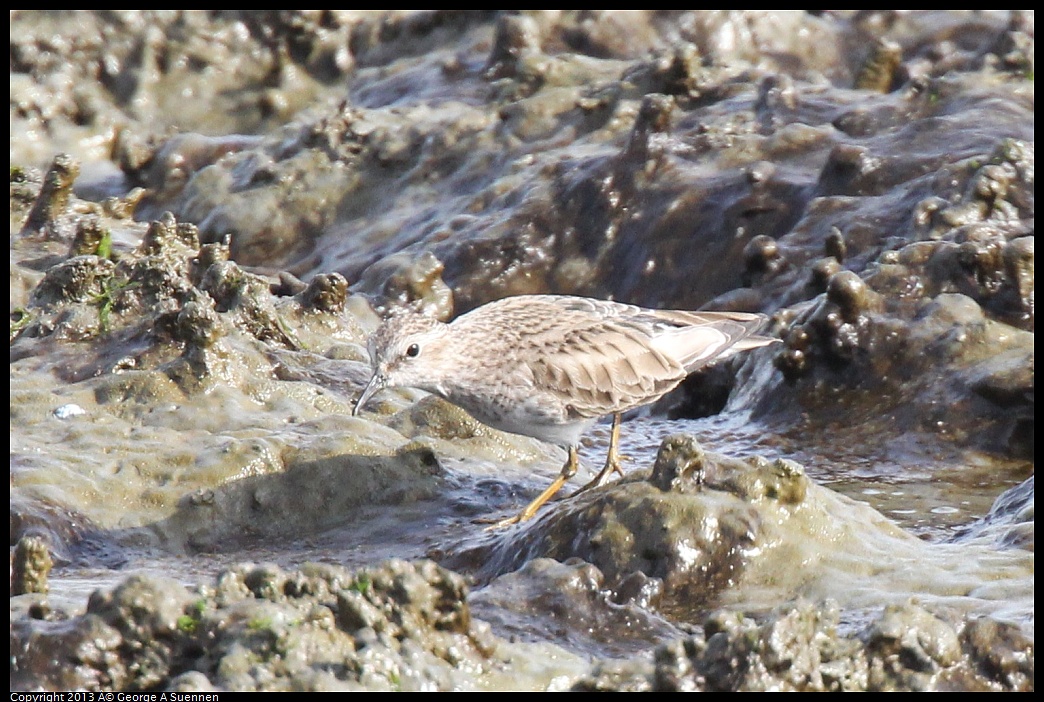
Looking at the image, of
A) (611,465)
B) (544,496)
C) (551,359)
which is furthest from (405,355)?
(611,465)

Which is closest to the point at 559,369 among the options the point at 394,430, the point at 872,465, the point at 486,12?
the point at 394,430

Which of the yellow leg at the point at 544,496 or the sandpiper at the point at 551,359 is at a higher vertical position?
the sandpiper at the point at 551,359

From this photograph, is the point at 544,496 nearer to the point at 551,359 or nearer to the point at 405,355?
the point at 551,359

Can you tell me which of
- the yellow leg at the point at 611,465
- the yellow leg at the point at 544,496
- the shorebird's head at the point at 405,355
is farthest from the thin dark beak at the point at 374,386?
the yellow leg at the point at 611,465

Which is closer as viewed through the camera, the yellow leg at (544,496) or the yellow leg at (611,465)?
the yellow leg at (544,496)

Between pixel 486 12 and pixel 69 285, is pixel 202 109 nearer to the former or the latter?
pixel 486 12

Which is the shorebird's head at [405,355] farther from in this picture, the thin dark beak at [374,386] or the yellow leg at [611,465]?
the yellow leg at [611,465]
